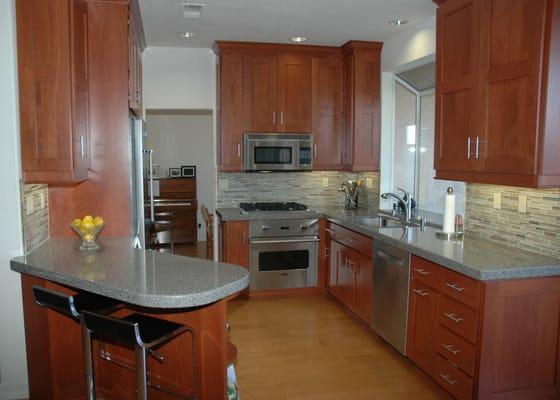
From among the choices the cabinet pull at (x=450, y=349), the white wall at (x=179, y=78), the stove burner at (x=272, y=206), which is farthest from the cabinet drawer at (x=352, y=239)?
the white wall at (x=179, y=78)

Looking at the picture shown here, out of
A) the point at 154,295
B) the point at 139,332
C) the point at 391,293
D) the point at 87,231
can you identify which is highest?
the point at 87,231

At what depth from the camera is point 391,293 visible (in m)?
3.48

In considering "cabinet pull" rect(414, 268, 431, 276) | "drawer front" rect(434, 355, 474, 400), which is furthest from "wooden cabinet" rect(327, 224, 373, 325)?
"drawer front" rect(434, 355, 474, 400)

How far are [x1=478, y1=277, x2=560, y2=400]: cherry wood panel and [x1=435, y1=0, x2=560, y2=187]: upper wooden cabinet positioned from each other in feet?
1.95

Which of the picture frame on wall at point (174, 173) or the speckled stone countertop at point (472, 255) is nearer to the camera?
the speckled stone countertop at point (472, 255)

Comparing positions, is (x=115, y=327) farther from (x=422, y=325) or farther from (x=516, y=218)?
(x=516, y=218)

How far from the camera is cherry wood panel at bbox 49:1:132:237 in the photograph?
3.33m

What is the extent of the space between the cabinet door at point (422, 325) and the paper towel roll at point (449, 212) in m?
0.54

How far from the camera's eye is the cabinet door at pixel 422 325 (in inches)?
117

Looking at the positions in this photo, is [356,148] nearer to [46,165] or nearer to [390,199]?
[390,199]

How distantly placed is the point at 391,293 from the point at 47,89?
264 centimetres

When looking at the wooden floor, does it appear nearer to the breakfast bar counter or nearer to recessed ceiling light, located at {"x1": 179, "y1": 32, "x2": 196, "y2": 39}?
the breakfast bar counter

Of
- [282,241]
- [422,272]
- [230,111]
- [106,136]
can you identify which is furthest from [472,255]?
[230,111]

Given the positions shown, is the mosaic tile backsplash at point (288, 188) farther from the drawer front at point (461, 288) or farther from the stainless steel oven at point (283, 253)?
the drawer front at point (461, 288)
